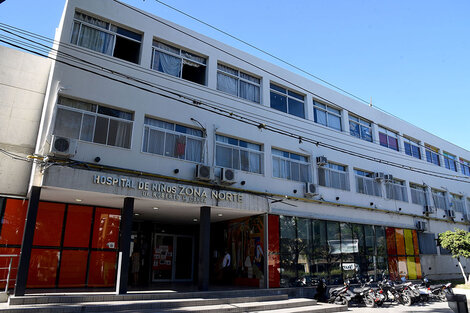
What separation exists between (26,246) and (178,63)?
9.19 metres

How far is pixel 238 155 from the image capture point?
15.7m

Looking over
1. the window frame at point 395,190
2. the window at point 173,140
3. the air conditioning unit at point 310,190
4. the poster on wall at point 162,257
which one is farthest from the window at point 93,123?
the window frame at point 395,190

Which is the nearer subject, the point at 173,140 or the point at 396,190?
the point at 173,140

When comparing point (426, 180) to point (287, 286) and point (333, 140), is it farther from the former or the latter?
point (287, 286)

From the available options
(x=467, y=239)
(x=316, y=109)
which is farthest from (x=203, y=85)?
(x=467, y=239)

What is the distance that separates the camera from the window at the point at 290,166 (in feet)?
55.8

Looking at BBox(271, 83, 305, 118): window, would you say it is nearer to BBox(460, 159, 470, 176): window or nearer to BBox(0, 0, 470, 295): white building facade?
BBox(0, 0, 470, 295): white building facade

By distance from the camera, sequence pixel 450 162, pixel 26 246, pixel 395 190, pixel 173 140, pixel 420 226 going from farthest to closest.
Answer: pixel 450 162, pixel 420 226, pixel 395 190, pixel 173 140, pixel 26 246

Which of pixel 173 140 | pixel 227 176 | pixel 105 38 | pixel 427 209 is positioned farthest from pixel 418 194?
pixel 105 38

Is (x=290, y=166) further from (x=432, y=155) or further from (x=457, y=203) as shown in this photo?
(x=457, y=203)

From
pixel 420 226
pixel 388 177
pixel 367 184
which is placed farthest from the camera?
pixel 420 226

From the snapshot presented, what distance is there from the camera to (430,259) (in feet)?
78.3

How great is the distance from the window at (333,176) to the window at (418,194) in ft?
24.2

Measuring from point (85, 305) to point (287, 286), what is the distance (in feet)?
29.2
